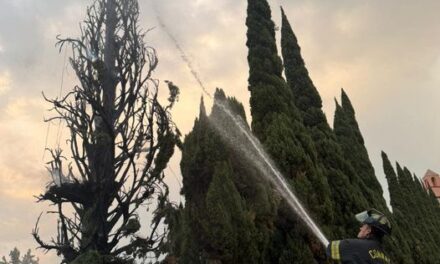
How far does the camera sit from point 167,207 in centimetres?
1155

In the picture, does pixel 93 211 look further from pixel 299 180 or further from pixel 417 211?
pixel 417 211

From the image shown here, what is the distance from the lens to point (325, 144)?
17875mm

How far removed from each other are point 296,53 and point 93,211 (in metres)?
15.6

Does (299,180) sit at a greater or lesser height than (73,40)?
lesser

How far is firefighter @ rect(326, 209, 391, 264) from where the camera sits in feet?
14.5

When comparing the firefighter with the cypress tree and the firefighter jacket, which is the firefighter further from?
the cypress tree

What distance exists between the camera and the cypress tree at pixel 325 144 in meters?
15.8

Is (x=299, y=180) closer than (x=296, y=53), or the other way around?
(x=299, y=180)

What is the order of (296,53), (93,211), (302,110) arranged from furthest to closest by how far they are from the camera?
(296,53), (302,110), (93,211)

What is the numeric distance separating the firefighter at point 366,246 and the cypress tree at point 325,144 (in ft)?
33.6

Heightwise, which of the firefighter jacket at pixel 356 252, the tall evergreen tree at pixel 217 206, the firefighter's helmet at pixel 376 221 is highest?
the tall evergreen tree at pixel 217 206

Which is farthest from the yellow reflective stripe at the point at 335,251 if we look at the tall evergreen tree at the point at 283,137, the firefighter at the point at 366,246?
the tall evergreen tree at the point at 283,137

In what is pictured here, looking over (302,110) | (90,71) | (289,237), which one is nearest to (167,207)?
(289,237)

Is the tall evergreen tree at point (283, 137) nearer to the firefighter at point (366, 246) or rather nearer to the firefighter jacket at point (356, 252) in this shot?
the firefighter at point (366, 246)
